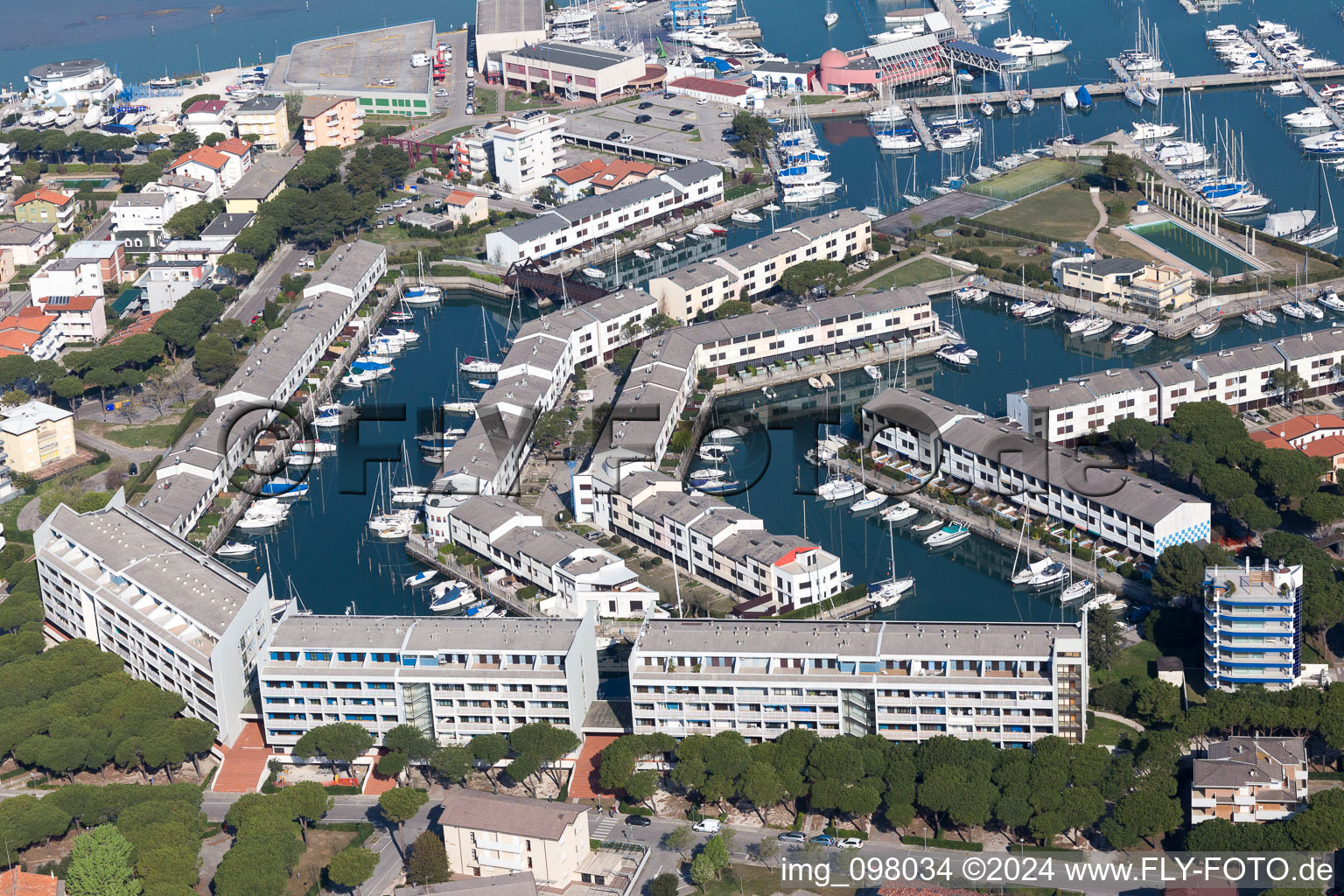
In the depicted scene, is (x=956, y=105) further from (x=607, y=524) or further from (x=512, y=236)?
(x=607, y=524)

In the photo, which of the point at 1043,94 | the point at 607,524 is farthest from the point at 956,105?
the point at 607,524

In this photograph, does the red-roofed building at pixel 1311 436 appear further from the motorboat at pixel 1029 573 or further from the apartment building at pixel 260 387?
the apartment building at pixel 260 387

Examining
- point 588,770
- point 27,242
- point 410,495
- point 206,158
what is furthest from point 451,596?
point 206,158

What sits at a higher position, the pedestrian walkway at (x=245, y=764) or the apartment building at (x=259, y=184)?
the apartment building at (x=259, y=184)

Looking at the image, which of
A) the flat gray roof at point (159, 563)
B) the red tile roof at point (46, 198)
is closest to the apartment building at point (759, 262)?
the flat gray roof at point (159, 563)

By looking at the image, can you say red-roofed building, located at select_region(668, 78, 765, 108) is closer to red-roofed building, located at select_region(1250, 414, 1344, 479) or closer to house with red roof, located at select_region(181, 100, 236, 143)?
house with red roof, located at select_region(181, 100, 236, 143)

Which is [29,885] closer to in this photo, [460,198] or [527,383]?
[527,383]

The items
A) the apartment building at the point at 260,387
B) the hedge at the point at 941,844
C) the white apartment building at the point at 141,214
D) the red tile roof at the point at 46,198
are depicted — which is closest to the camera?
the hedge at the point at 941,844
